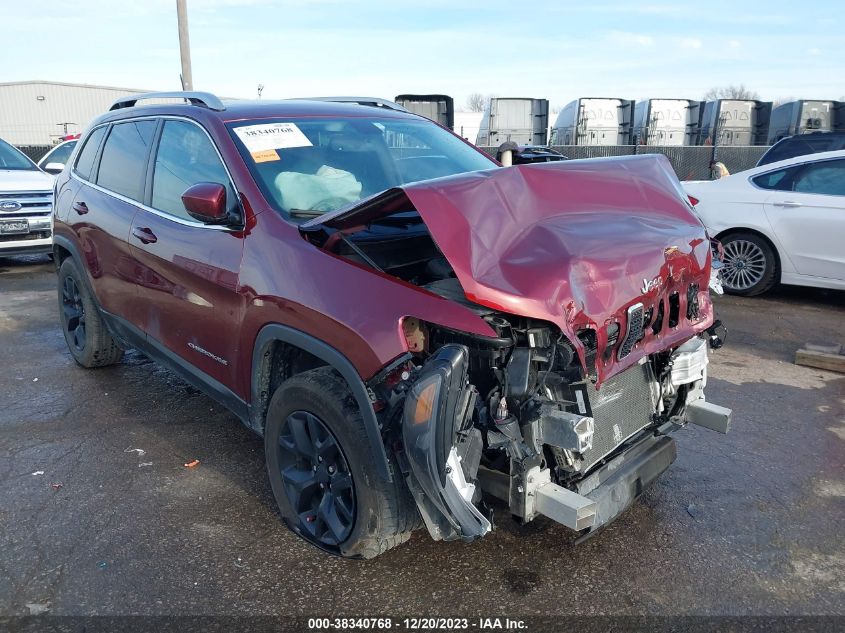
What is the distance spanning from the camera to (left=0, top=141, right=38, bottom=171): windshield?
10109 mm

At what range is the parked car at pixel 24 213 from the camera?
9234 millimetres

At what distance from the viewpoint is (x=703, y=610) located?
261 centimetres

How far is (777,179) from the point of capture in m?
7.37

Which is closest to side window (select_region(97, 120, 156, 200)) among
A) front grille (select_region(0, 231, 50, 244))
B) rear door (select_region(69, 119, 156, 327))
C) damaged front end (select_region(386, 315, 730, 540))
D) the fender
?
rear door (select_region(69, 119, 156, 327))

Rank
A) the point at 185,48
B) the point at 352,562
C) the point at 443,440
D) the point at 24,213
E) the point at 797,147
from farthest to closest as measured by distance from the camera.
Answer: the point at 185,48 → the point at 797,147 → the point at 24,213 → the point at 352,562 → the point at 443,440

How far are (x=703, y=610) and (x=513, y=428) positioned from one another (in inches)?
42.0

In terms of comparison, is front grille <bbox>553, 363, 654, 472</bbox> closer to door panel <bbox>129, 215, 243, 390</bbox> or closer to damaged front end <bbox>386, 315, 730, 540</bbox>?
damaged front end <bbox>386, 315, 730, 540</bbox>

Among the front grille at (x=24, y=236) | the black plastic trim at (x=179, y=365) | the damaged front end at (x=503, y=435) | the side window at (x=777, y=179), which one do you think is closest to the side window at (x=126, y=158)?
the black plastic trim at (x=179, y=365)

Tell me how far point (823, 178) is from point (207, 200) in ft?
21.5

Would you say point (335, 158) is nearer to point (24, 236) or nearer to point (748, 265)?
point (748, 265)

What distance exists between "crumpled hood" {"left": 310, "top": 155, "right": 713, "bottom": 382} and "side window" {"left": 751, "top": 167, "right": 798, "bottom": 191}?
4.86 meters

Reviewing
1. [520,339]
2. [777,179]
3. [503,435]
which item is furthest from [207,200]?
[777,179]

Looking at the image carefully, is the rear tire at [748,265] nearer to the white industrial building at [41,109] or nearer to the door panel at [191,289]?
the door panel at [191,289]

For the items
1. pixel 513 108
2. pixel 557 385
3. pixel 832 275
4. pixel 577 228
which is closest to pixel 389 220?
pixel 577 228
